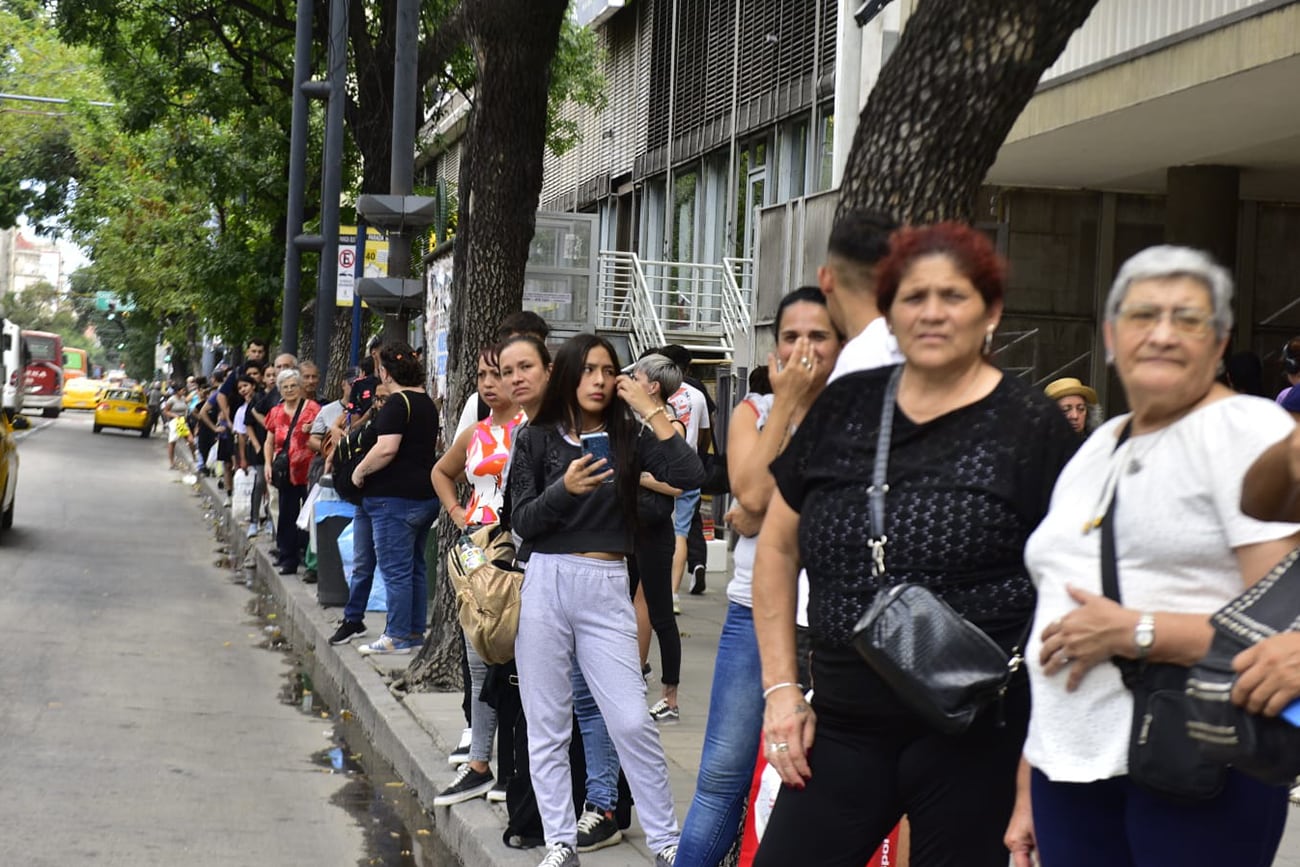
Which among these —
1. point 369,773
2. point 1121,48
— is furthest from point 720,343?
point 369,773

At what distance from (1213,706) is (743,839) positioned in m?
2.07

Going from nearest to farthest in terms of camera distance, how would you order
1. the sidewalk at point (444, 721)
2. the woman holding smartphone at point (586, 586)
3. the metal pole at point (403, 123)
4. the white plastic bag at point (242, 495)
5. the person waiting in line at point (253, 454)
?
the woman holding smartphone at point (586, 586)
the sidewalk at point (444, 721)
the metal pole at point (403, 123)
the person waiting in line at point (253, 454)
the white plastic bag at point (242, 495)

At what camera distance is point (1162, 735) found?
8.97ft

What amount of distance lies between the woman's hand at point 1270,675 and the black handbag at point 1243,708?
19 millimetres

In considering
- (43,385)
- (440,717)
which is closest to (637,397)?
(440,717)

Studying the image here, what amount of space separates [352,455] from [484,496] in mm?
4007

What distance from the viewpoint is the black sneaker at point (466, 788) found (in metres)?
6.91

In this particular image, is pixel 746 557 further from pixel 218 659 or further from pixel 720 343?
pixel 720 343

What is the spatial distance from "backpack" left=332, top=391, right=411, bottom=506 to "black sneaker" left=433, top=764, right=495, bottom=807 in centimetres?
392

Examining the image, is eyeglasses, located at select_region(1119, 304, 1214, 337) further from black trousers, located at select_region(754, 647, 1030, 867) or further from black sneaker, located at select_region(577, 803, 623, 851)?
black sneaker, located at select_region(577, 803, 623, 851)

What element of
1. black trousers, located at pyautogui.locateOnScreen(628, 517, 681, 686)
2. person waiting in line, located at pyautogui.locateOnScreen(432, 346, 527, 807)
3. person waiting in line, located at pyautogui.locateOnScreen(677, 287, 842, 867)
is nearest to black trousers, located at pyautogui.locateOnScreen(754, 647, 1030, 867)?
person waiting in line, located at pyautogui.locateOnScreen(677, 287, 842, 867)

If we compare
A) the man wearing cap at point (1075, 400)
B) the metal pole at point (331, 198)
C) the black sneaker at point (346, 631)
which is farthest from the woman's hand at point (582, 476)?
the metal pole at point (331, 198)

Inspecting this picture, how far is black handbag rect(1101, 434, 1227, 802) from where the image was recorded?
269cm

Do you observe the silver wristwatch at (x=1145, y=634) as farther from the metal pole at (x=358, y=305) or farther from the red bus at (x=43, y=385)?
the red bus at (x=43, y=385)
